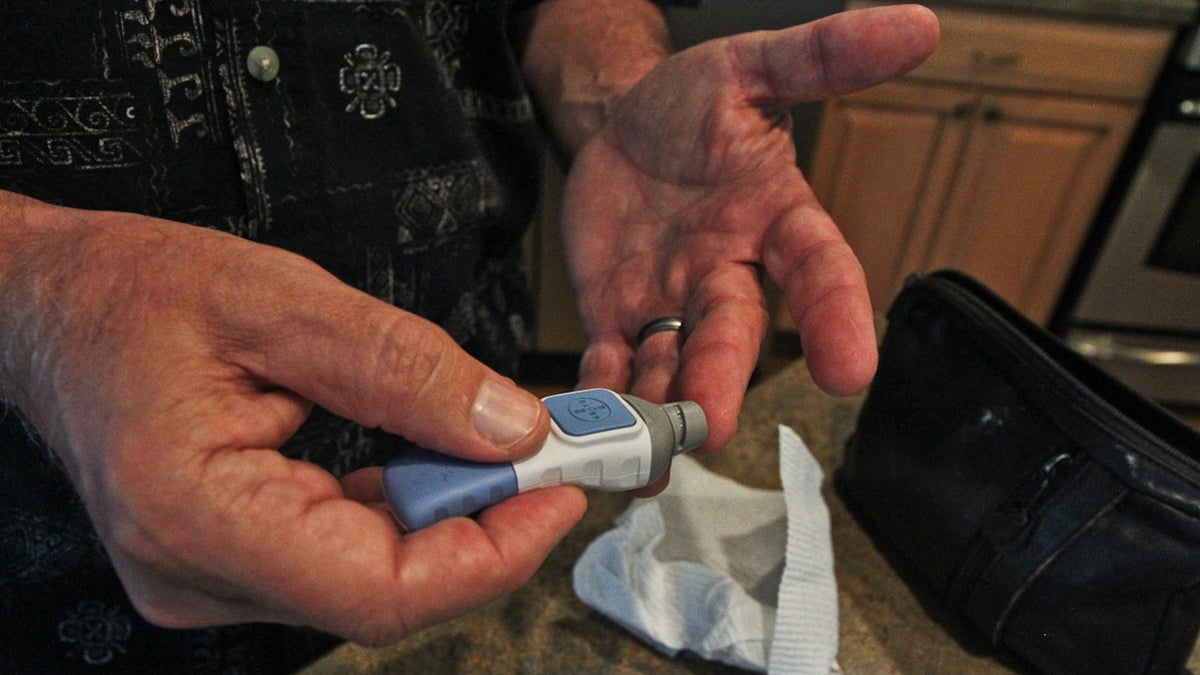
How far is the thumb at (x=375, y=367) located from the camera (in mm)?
331

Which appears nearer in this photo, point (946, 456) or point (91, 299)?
point (91, 299)

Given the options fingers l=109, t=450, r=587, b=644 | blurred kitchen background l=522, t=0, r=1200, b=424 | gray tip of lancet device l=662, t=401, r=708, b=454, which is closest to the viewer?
fingers l=109, t=450, r=587, b=644

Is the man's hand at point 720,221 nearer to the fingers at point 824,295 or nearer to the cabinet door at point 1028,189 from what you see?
the fingers at point 824,295

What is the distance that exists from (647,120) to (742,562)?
0.37 metres

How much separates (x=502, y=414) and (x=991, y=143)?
Answer: 161 centimetres

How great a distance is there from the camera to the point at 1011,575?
20.0 inches

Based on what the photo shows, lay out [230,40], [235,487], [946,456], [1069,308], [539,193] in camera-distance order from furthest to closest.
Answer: [1069,308]
[539,193]
[946,456]
[230,40]
[235,487]

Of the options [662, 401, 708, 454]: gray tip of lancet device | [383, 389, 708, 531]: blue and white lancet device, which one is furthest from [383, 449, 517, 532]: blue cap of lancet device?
[662, 401, 708, 454]: gray tip of lancet device

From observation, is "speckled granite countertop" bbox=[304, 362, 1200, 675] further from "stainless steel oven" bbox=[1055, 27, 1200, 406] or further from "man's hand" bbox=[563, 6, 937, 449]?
"stainless steel oven" bbox=[1055, 27, 1200, 406]

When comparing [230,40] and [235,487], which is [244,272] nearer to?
[235,487]

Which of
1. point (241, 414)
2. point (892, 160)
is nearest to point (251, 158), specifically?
point (241, 414)

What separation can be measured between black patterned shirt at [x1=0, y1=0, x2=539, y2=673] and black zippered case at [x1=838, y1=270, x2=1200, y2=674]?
38 centimetres

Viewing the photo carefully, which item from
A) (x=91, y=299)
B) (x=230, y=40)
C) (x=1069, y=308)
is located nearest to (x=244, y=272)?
(x=91, y=299)

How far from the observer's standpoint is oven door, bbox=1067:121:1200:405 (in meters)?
1.57
